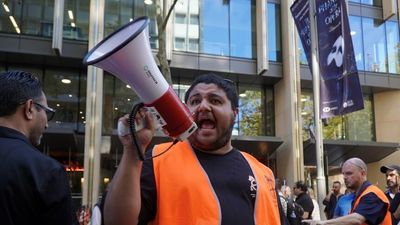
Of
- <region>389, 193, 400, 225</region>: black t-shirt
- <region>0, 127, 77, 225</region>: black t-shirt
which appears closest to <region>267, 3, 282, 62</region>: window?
<region>389, 193, 400, 225</region>: black t-shirt

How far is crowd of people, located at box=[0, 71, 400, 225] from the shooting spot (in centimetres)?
213

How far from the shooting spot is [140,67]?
199cm

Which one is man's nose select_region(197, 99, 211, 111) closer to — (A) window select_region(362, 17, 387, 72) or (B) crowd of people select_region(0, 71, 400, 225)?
(B) crowd of people select_region(0, 71, 400, 225)

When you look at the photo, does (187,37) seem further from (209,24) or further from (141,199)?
(141,199)

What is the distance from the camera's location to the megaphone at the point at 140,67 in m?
1.96

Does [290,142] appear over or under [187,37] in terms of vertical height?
under

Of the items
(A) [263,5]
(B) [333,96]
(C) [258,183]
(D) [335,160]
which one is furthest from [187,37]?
(C) [258,183]

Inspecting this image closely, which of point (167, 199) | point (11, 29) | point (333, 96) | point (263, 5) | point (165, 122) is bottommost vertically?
point (167, 199)

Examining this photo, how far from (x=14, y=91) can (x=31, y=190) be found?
0.61 metres

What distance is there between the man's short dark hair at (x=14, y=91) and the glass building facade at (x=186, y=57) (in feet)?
59.4

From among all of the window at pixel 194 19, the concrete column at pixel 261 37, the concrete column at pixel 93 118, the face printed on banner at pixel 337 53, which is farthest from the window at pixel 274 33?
the face printed on banner at pixel 337 53

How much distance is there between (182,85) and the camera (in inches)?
918

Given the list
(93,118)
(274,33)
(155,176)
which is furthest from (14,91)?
(274,33)

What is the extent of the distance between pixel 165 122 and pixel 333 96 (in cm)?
961
